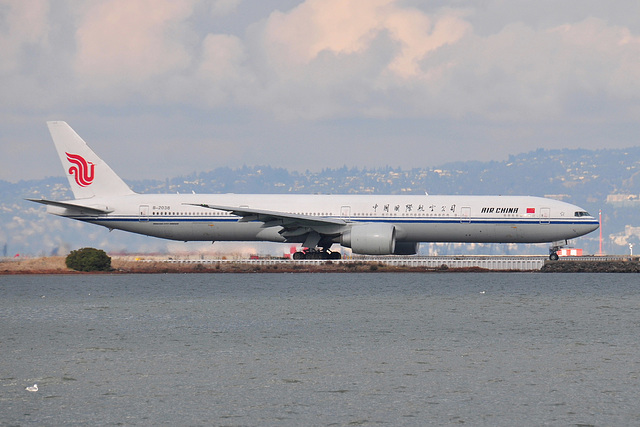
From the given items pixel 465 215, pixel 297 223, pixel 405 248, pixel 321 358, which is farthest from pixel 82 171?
pixel 321 358

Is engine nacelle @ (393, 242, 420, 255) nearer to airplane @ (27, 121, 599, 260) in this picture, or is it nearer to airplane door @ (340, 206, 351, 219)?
airplane @ (27, 121, 599, 260)

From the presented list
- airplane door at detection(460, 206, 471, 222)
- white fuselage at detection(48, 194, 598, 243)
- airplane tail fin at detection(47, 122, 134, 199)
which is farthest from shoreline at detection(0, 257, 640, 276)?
airplane door at detection(460, 206, 471, 222)

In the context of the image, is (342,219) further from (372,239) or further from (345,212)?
(372,239)

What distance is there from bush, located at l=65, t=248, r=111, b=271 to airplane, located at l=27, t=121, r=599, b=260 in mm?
2262

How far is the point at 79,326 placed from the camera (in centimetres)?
3022

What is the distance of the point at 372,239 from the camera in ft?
171

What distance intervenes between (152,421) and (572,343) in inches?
545

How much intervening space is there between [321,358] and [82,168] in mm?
43170

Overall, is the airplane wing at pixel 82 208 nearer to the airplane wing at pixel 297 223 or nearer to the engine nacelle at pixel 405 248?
the airplane wing at pixel 297 223

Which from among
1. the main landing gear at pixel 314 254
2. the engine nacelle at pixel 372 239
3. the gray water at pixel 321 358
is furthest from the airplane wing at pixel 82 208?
the engine nacelle at pixel 372 239

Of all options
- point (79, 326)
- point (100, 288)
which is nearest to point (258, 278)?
point (100, 288)

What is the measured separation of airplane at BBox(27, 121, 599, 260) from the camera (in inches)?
2131

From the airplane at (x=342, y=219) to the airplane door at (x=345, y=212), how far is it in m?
0.06

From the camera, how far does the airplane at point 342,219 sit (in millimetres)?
54125
